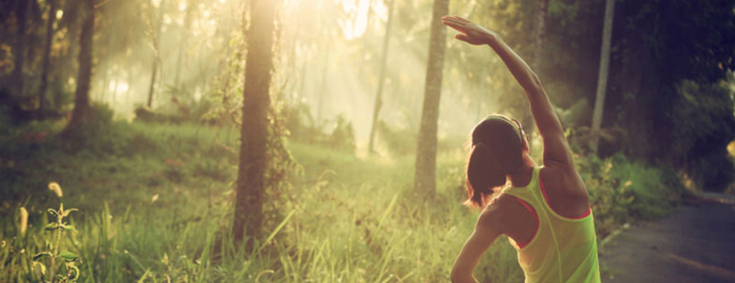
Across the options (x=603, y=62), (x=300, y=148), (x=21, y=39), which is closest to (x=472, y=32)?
(x=300, y=148)

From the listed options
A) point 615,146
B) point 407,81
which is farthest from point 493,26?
point 407,81

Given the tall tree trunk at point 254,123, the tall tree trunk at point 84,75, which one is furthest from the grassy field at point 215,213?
the tall tree trunk at point 84,75

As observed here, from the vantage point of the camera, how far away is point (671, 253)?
7.85 meters

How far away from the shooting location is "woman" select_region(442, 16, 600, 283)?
6.48ft

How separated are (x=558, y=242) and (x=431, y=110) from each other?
7620 mm

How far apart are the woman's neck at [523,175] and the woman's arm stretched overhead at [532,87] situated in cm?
8

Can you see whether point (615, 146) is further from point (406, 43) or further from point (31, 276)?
point (406, 43)

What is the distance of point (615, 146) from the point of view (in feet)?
62.4

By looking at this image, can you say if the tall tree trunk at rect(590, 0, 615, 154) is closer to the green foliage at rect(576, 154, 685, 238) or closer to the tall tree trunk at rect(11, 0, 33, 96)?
the green foliage at rect(576, 154, 685, 238)

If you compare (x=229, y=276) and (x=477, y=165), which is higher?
(x=477, y=165)

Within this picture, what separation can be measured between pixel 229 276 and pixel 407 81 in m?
42.7

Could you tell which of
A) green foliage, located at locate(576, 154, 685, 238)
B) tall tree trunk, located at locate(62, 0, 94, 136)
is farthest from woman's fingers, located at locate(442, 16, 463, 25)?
tall tree trunk, located at locate(62, 0, 94, 136)

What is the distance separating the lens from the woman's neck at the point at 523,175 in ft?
6.67

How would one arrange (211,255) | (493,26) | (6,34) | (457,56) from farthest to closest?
(457,56), (6,34), (493,26), (211,255)
